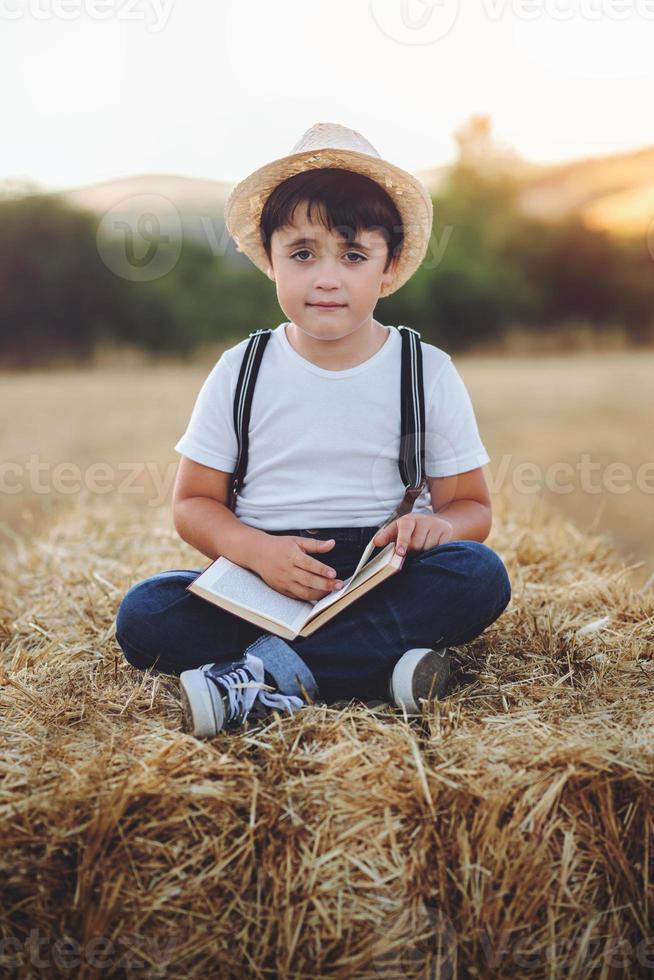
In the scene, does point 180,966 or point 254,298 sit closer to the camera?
point 180,966

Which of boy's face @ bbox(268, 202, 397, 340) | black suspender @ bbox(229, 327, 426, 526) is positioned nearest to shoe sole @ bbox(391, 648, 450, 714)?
black suspender @ bbox(229, 327, 426, 526)

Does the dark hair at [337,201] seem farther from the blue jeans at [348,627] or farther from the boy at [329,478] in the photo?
the blue jeans at [348,627]

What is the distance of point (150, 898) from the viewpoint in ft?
4.24

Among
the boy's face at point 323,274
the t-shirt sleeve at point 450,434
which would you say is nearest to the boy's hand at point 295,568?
the t-shirt sleeve at point 450,434

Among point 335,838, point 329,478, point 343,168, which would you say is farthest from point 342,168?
point 335,838

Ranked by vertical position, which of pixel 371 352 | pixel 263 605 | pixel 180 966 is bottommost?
pixel 180 966

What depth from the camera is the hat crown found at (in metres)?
1.84

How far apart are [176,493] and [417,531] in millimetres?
567

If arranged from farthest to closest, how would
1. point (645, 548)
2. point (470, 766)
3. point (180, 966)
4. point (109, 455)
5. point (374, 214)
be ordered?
1. point (109, 455)
2. point (645, 548)
3. point (374, 214)
4. point (470, 766)
5. point (180, 966)

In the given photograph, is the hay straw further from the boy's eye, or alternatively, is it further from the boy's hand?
the boy's eye

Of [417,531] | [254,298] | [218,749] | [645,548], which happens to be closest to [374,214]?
[417,531]

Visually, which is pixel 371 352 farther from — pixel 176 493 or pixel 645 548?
pixel 645 548

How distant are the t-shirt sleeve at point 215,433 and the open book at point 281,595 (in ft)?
0.85

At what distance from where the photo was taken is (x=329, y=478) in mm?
1941
